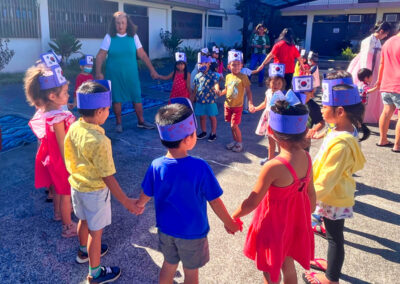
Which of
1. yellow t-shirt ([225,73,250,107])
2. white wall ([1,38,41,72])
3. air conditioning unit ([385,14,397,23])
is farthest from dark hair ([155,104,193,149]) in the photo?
air conditioning unit ([385,14,397,23])

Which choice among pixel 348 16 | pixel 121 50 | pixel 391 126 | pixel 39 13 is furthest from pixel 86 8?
pixel 348 16

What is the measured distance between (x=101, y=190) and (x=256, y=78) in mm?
11196

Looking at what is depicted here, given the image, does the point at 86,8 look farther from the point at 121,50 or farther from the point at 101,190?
the point at 101,190

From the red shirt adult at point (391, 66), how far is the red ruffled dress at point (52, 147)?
4.90m

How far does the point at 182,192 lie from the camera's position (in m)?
1.98

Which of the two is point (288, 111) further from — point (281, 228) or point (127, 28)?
point (127, 28)

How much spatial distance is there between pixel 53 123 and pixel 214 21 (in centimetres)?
2313

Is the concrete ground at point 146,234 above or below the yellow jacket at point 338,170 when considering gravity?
below

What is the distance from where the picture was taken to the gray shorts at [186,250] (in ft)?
6.84

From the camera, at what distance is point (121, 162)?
4867 millimetres

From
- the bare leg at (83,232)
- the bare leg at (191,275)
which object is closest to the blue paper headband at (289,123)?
the bare leg at (191,275)

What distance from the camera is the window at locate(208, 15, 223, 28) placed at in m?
23.8

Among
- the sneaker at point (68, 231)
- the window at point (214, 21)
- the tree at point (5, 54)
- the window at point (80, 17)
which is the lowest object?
the sneaker at point (68, 231)

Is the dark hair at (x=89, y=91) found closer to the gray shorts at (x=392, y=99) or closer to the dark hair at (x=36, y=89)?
the dark hair at (x=36, y=89)
